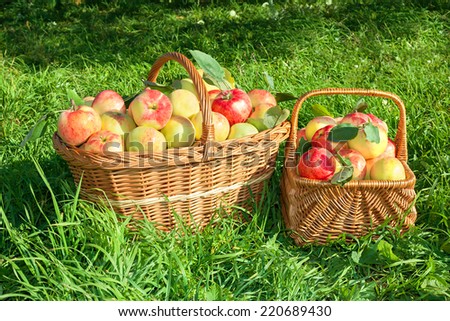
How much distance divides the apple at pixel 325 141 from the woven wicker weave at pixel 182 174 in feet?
0.46

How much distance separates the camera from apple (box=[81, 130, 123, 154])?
2.35 m

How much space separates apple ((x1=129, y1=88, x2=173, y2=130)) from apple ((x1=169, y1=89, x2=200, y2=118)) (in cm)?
9

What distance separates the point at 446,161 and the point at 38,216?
1929 millimetres

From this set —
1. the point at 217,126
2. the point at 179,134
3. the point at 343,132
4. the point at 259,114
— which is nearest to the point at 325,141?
the point at 343,132

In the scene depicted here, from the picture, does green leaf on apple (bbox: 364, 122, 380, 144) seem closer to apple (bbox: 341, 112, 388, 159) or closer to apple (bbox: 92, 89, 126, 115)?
apple (bbox: 341, 112, 388, 159)

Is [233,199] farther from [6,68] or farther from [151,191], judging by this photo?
[6,68]

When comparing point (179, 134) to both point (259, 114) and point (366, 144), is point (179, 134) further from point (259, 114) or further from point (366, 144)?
point (366, 144)

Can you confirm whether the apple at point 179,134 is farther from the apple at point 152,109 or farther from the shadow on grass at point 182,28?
the shadow on grass at point 182,28

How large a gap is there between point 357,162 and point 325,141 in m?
0.16

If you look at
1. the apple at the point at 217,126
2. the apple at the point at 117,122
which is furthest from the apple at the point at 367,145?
the apple at the point at 117,122

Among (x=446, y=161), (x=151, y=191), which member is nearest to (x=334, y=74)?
(x=446, y=161)

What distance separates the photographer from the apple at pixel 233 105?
2596 millimetres

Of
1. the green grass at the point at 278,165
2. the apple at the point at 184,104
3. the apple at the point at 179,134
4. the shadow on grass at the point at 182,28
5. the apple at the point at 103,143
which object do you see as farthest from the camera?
the shadow on grass at the point at 182,28

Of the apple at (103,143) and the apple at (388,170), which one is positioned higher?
the apple at (103,143)
